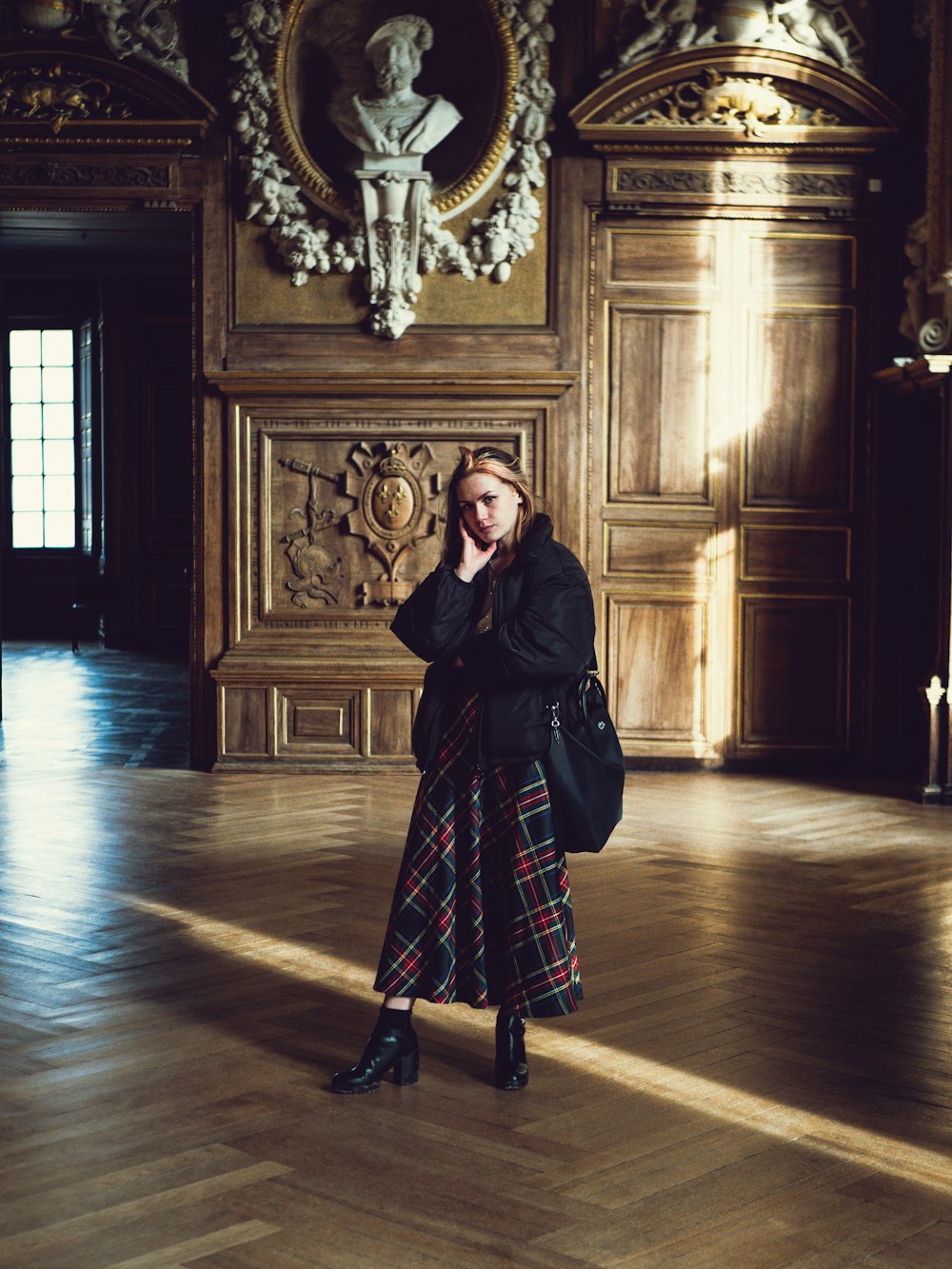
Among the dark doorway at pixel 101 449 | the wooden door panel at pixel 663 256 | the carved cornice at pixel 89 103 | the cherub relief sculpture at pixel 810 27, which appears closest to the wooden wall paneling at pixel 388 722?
the wooden door panel at pixel 663 256

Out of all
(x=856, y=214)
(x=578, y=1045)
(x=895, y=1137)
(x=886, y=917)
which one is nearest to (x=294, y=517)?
(x=856, y=214)

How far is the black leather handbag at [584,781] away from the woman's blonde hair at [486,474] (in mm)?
390

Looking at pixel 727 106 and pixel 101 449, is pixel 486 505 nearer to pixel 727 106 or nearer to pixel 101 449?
pixel 727 106

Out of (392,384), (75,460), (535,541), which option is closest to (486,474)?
(535,541)

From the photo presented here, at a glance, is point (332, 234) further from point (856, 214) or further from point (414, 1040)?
point (414, 1040)

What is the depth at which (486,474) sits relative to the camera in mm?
3201

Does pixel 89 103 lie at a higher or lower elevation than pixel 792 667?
higher

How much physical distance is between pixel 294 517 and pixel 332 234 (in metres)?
1.40

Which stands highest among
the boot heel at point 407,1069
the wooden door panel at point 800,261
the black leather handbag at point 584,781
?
the wooden door panel at point 800,261

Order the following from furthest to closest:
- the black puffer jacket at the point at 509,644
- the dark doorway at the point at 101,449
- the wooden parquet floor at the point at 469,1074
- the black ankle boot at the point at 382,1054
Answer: the dark doorway at the point at 101,449 → the black ankle boot at the point at 382,1054 → the black puffer jacket at the point at 509,644 → the wooden parquet floor at the point at 469,1074

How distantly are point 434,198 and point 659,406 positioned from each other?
1502 millimetres

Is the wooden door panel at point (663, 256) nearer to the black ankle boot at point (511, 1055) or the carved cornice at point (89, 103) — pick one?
the carved cornice at point (89, 103)

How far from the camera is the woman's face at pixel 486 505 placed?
3.20 metres

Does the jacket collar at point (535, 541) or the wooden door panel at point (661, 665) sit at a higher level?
the jacket collar at point (535, 541)
